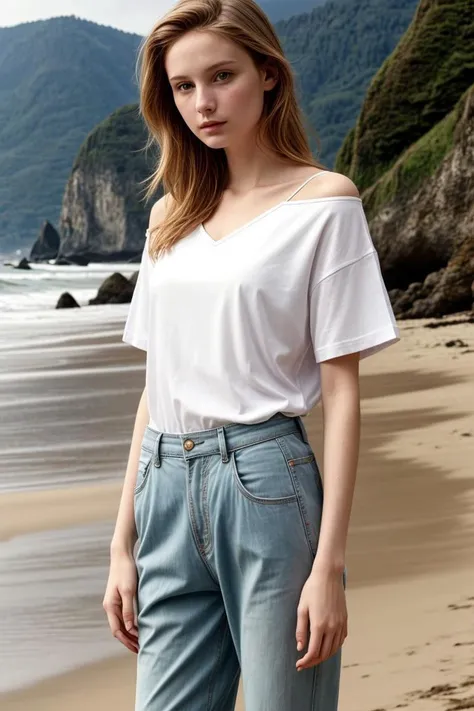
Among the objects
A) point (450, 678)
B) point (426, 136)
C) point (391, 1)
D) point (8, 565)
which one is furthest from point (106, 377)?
point (391, 1)

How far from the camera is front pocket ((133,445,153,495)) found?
6.61 ft

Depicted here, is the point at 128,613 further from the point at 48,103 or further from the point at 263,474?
the point at 48,103

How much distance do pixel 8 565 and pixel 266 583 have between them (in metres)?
3.69

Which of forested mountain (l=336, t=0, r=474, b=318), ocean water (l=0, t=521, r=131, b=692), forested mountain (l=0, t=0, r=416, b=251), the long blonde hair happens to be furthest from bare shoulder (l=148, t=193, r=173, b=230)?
forested mountain (l=0, t=0, r=416, b=251)

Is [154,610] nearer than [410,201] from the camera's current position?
Yes

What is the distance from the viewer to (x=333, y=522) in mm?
1867

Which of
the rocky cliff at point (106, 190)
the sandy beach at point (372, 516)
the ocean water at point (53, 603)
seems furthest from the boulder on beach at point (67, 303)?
the rocky cliff at point (106, 190)

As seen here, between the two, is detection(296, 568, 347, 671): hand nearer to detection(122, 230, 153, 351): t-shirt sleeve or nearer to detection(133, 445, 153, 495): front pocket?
detection(133, 445, 153, 495): front pocket

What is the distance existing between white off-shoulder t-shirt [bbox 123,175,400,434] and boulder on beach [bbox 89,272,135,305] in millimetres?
27560

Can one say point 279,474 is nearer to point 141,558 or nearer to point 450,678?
point 141,558

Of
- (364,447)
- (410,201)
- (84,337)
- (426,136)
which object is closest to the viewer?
(364,447)

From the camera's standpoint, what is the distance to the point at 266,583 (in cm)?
186

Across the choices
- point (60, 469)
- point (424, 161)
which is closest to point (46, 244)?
point (424, 161)

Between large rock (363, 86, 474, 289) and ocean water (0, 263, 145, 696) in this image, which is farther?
large rock (363, 86, 474, 289)
